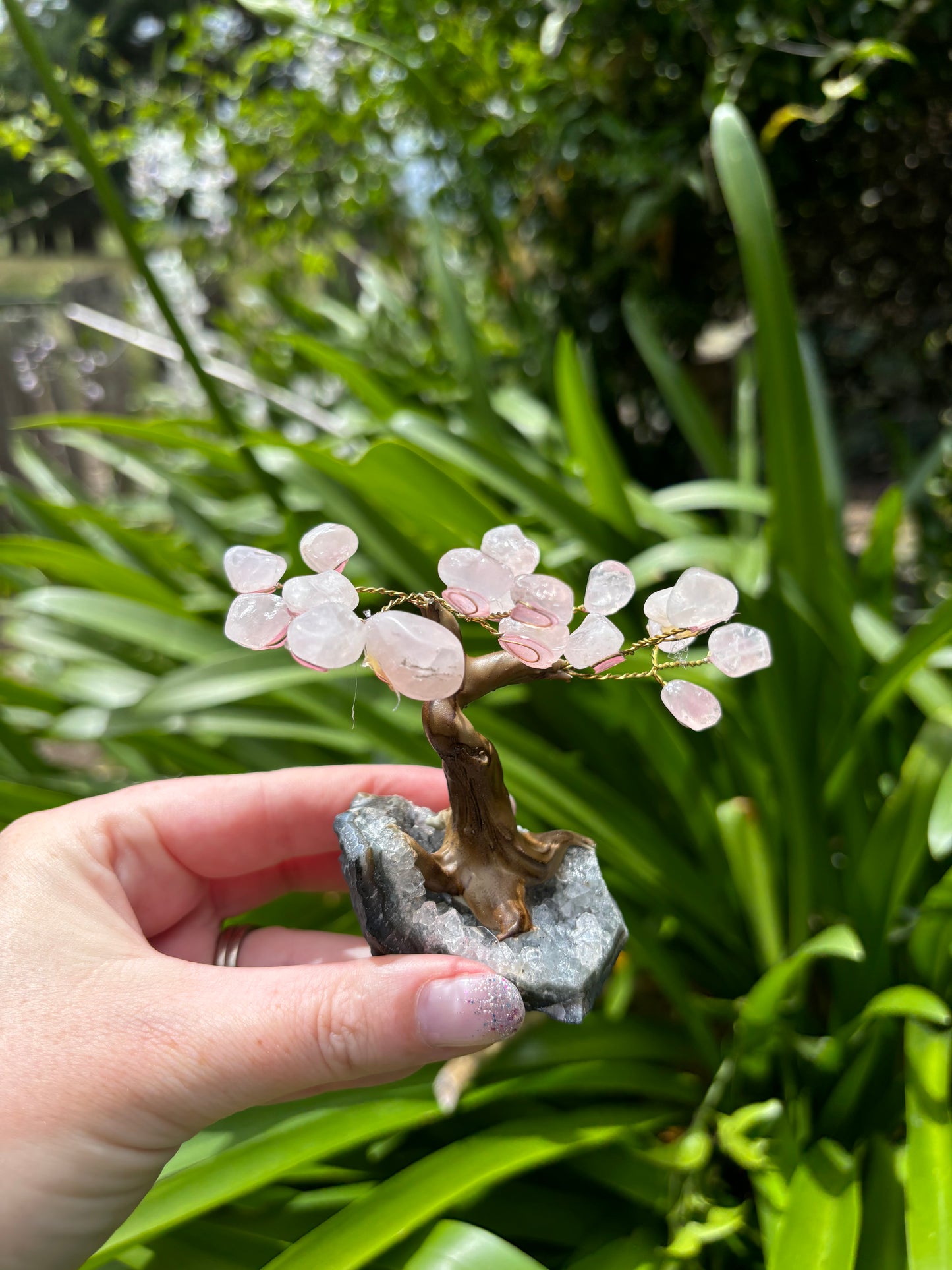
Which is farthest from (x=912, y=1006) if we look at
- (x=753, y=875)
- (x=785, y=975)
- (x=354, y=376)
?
(x=354, y=376)

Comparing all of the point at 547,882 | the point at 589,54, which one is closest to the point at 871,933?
the point at 547,882

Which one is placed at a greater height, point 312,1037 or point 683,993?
point 312,1037

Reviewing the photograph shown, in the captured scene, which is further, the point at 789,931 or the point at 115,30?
the point at 115,30

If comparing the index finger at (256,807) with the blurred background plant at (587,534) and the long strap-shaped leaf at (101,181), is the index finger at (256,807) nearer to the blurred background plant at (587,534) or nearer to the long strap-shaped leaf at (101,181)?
the blurred background plant at (587,534)

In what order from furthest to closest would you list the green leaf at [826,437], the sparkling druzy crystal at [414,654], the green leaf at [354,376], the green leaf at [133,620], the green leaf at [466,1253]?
the green leaf at [354,376] → the green leaf at [826,437] → the green leaf at [133,620] → the green leaf at [466,1253] → the sparkling druzy crystal at [414,654]

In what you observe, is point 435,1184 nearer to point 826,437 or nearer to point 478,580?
point 478,580

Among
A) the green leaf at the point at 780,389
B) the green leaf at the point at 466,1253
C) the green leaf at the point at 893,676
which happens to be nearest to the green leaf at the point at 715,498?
the green leaf at the point at 780,389

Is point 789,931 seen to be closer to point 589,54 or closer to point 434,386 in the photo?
point 434,386
